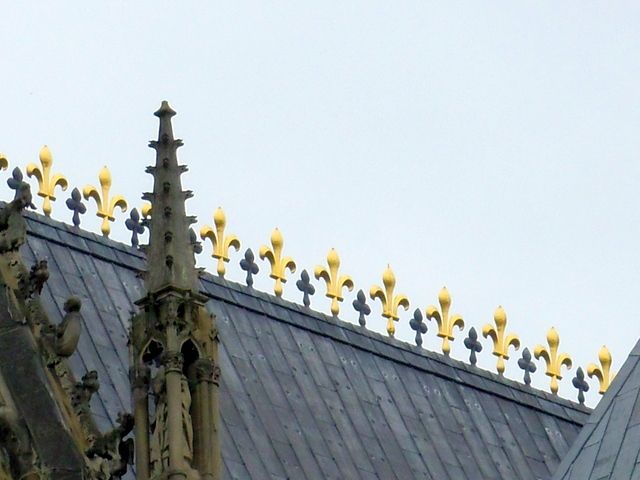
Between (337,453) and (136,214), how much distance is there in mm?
3872

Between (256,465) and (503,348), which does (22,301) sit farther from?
(503,348)

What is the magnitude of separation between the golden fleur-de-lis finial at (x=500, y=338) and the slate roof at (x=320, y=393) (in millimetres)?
368

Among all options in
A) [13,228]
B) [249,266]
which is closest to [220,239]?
[249,266]

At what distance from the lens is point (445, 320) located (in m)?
56.8

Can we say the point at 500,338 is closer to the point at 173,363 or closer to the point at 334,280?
the point at 334,280

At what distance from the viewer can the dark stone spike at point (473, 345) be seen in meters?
57.4

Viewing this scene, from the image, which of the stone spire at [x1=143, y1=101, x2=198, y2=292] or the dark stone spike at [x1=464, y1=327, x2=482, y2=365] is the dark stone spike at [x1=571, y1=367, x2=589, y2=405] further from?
the stone spire at [x1=143, y1=101, x2=198, y2=292]

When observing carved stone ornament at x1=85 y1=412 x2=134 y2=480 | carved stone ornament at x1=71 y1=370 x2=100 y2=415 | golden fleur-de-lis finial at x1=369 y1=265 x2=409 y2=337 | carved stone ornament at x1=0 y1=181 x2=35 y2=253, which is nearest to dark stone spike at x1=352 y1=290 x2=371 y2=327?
golden fleur-de-lis finial at x1=369 y1=265 x2=409 y2=337

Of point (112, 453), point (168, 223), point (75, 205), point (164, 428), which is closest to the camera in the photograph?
point (164, 428)

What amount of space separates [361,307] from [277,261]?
1.84 m

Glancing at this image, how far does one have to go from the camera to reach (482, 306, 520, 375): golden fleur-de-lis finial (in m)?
57.1

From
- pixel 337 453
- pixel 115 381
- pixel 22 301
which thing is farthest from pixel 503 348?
pixel 22 301

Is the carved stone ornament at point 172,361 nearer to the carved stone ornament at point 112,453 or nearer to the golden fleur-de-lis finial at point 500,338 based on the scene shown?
the carved stone ornament at point 112,453

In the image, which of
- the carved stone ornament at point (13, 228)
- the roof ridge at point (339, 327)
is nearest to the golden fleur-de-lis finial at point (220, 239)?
the roof ridge at point (339, 327)
